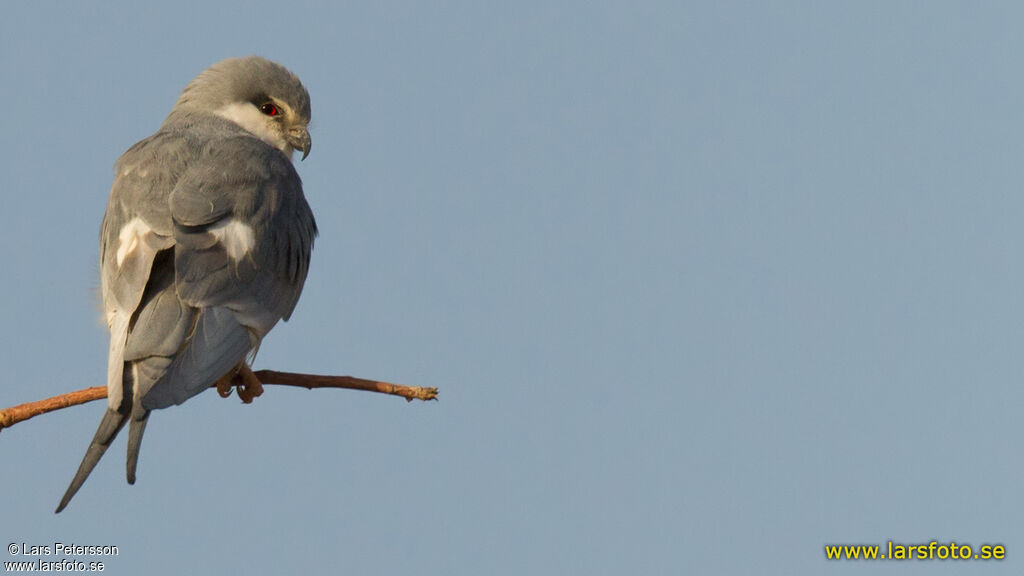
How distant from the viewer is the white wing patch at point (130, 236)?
20.4 ft

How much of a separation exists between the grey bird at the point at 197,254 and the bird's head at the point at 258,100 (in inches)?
0.4

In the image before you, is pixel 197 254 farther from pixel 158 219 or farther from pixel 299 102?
pixel 299 102

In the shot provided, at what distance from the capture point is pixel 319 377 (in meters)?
5.35

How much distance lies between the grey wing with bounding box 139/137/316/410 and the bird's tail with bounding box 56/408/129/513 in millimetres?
167

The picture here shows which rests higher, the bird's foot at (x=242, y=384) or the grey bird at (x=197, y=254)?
the grey bird at (x=197, y=254)

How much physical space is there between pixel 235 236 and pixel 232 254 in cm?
Answer: 15

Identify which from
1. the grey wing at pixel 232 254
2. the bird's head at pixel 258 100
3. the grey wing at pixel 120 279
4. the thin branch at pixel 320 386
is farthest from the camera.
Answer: the bird's head at pixel 258 100

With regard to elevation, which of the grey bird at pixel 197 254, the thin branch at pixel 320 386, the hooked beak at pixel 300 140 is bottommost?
the thin branch at pixel 320 386

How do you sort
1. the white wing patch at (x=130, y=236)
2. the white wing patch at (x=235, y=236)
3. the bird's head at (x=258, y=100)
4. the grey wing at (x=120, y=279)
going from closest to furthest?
the grey wing at (x=120, y=279), the white wing patch at (x=130, y=236), the white wing patch at (x=235, y=236), the bird's head at (x=258, y=100)

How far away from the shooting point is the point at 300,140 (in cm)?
796

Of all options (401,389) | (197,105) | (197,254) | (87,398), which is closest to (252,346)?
(197,254)

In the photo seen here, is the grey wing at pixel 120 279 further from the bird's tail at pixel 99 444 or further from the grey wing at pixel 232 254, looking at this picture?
the grey wing at pixel 232 254

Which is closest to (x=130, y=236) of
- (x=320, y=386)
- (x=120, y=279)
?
(x=120, y=279)

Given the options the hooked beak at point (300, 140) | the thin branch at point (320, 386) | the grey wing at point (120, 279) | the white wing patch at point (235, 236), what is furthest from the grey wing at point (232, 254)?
the hooked beak at point (300, 140)
